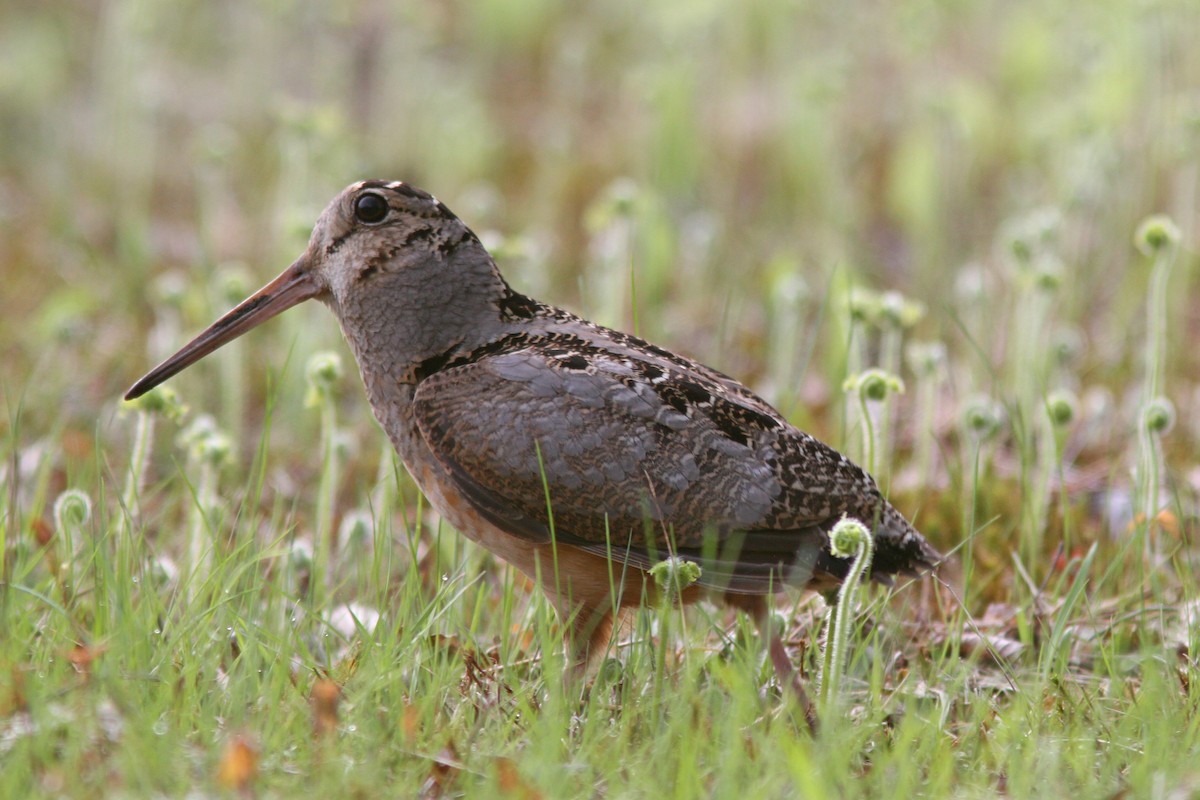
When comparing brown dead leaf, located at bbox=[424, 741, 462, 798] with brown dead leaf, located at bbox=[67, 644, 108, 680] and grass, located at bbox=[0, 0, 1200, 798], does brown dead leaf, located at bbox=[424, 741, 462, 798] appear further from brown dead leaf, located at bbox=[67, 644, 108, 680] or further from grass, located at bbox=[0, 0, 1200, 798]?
brown dead leaf, located at bbox=[67, 644, 108, 680]

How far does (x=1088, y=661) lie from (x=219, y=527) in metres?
2.48

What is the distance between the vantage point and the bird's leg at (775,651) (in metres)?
3.63

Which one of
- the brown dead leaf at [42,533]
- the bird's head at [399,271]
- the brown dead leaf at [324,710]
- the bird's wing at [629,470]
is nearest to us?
the brown dead leaf at [324,710]

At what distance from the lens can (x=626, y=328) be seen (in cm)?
682

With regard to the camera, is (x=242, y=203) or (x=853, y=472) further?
(x=242, y=203)

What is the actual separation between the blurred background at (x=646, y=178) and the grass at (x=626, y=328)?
0.04m

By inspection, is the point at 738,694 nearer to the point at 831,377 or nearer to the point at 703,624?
the point at 703,624

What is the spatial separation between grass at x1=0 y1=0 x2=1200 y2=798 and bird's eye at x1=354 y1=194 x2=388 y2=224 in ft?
1.82

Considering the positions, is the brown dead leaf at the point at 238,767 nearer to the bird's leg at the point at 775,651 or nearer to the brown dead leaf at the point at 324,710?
the brown dead leaf at the point at 324,710

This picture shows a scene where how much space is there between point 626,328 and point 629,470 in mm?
3255

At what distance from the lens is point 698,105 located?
959 centimetres

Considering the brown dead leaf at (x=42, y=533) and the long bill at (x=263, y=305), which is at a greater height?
the long bill at (x=263, y=305)

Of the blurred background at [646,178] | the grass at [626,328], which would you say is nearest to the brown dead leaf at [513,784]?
the grass at [626,328]

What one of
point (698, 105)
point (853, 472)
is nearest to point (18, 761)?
point (853, 472)
